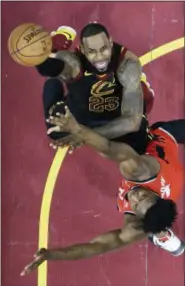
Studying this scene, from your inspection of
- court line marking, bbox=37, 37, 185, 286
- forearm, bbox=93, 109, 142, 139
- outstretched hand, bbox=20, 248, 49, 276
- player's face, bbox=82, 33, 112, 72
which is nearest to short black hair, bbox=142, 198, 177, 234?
forearm, bbox=93, 109, 142, 139

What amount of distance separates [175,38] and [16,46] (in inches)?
76.2

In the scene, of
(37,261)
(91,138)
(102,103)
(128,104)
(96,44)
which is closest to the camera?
(91,138)

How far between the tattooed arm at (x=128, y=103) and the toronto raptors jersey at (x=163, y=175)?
48 cm

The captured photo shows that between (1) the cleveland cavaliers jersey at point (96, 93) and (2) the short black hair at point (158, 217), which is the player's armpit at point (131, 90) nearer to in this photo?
(1) the cleveland cavaliers jersey at point (96, 93)

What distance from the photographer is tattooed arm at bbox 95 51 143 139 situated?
3.15 m

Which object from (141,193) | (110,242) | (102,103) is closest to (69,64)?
(102,103)

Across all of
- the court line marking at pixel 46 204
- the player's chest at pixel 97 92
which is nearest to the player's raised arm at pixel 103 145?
the player's chest at pixel 97 92

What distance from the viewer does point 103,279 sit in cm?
462

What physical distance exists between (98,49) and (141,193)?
1090 millimetres

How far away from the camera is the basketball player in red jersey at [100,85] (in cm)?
313

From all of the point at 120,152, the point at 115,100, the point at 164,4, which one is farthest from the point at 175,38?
the point at 120,152

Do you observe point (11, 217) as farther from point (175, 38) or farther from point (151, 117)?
point (175, 38)

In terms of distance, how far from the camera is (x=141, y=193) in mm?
3338

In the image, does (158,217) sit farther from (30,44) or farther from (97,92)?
(30,44)
